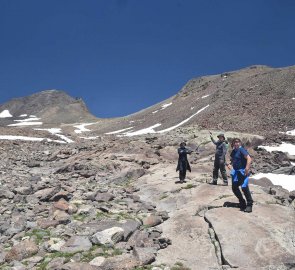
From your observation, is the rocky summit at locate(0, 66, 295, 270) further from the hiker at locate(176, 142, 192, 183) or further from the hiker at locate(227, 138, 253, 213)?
the hiker at locate(227, 138, 253, 213)

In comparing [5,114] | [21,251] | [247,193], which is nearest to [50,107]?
[5,114]

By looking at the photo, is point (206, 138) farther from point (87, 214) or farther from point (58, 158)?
point (87, 214)

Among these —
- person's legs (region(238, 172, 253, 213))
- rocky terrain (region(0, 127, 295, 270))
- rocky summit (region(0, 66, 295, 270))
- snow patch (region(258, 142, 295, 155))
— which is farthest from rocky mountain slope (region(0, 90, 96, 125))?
person's legs (region(238, 172, 253, 213))

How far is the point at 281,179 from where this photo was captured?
2489cm

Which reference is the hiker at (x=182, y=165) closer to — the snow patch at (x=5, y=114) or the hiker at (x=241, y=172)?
the hiker at (x=241, y=172)

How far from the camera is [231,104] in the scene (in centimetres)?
6266

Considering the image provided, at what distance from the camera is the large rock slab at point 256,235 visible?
11031 millimetres

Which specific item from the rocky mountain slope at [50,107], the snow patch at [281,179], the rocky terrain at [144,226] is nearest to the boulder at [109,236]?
the rocky terrain at [144,226]

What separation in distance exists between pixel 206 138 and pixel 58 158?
12.1m

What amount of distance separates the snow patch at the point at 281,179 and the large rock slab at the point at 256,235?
10.2 metres

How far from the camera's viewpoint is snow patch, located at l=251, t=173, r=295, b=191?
79.3ft

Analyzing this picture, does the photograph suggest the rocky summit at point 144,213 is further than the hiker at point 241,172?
No

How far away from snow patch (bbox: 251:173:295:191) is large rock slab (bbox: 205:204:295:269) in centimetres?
1020

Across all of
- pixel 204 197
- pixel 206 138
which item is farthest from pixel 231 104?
pixel 204 197
